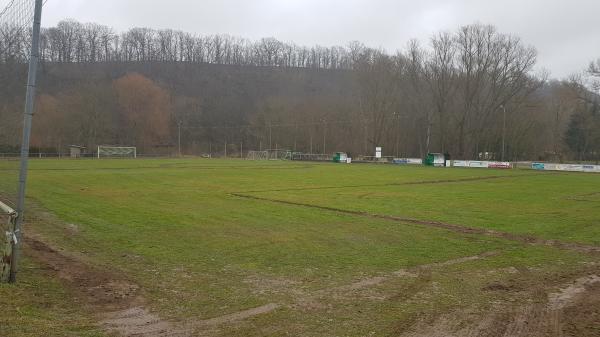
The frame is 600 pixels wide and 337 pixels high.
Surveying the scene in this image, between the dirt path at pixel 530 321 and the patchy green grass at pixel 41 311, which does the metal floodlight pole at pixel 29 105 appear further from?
the dirt path at pixel 530 321

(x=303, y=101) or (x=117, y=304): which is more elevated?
(x=303, y=101)

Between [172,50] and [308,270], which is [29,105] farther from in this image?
[172,50]

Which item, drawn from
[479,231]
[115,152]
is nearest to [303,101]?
[115,152]

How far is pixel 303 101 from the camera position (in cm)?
12444

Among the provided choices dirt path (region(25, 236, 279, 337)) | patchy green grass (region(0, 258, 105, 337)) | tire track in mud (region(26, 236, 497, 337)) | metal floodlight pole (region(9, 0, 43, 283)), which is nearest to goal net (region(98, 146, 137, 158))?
tire track in mud (region(26, 236, 497, 337))

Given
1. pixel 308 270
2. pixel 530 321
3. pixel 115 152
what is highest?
pixel 115 152

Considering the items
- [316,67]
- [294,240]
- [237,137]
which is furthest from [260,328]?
[316,67]

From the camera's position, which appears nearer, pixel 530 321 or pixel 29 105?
pixel 530 321

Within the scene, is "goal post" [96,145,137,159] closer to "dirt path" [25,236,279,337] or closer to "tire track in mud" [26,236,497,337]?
"tire track in mud" [26,236,497,337]

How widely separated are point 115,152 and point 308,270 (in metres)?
95.5

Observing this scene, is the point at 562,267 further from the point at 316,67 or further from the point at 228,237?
the point at 316,67

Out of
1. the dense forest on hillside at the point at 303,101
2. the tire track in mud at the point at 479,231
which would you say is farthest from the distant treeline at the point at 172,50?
the tire track in mud at the point at 479,231

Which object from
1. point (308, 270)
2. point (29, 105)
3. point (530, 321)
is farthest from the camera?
point (308, 270)

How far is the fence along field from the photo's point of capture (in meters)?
6.14
